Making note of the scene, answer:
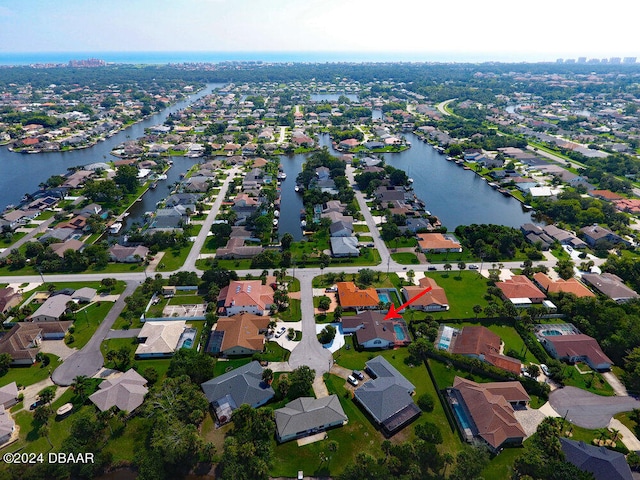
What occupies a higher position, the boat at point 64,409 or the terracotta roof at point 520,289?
the terracotta roof at point 520,289

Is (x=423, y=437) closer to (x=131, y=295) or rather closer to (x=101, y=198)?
(x=131, y=295)

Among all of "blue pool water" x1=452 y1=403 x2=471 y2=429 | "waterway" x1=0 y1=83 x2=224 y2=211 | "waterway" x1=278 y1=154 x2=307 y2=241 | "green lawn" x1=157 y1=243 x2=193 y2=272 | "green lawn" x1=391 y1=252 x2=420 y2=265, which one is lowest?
"waterway" x1=0 y1=83 x2=224 y2=211

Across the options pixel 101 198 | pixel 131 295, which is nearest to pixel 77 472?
pixel 131 295

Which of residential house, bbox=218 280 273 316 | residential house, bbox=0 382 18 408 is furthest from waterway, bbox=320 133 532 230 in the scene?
residential house, bbox=0 382 18 408

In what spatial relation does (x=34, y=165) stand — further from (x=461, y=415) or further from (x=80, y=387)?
(x=461, y=415)

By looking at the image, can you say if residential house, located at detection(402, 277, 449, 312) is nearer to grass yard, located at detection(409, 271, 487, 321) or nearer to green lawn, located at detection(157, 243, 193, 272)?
grass yard, located at detection(409, 271, 487, 321)

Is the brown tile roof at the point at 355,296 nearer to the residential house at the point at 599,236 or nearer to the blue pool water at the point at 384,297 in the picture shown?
the blue pool water at the point at 384,297

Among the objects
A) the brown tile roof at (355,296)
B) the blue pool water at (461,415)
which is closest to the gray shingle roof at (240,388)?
the brown tile roof at (355,296)
